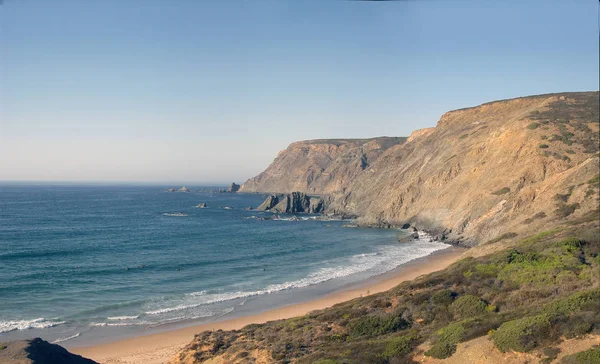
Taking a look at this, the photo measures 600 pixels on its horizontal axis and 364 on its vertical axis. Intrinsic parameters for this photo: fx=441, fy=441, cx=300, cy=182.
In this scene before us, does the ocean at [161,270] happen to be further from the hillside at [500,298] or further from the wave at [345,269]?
the hillside at [500,298]

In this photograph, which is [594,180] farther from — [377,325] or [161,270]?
[161,270]

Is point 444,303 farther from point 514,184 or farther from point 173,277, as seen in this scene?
point 514,184

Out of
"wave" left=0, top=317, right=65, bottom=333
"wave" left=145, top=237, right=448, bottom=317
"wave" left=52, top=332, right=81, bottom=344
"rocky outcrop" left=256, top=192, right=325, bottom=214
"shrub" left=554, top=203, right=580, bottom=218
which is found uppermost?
"shrub" left=554, top=203, right=580, bottom=218

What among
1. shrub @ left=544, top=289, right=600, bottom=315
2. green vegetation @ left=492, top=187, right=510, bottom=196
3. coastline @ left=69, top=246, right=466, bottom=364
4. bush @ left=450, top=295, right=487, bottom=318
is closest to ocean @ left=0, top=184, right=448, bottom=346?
coastline @ left=69, top=246, right=466, bottom=364

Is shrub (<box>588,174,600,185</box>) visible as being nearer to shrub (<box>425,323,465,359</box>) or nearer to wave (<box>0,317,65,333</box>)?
shrub (<box>425,323,465,359</box>)

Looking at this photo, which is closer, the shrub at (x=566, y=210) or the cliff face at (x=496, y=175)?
the shrub at (x=566, y=210)

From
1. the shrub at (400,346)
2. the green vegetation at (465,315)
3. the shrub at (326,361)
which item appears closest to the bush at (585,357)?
the green vegetation at (465,315)
